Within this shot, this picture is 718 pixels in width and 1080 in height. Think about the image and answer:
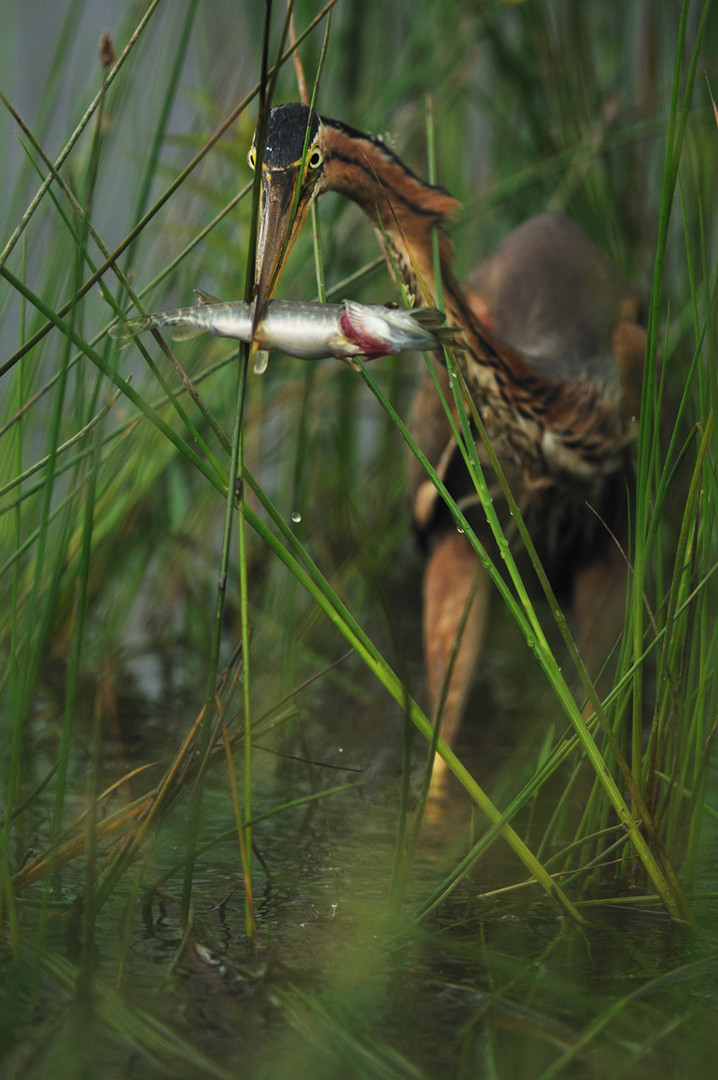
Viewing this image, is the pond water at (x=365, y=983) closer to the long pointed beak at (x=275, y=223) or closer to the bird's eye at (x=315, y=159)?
the long pointed beak at (x=275, y=223)

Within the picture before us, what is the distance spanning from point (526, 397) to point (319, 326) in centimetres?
99

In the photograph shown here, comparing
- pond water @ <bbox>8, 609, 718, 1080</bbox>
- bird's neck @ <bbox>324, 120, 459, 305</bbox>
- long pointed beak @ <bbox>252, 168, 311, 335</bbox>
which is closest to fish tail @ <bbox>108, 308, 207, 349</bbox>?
long pointed beak @ <bbox>252, 168, 311, 335</bbox>

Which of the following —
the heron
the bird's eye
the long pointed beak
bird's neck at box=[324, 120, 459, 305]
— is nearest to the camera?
the long pointed beak

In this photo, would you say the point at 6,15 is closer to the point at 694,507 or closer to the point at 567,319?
the point at 567,319

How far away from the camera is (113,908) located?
129cm

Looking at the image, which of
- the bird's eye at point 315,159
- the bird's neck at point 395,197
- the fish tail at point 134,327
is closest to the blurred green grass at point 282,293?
the bird's neck at point 395,197

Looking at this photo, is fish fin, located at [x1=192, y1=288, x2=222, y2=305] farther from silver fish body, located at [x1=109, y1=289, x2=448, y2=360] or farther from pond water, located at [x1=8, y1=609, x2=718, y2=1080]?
pond water, located at [x1=8, y1=609, x2=718, y2=1080]

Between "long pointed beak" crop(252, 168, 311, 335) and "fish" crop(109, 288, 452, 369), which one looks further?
"long pointed beak" crop(252, 168, 311, 335)

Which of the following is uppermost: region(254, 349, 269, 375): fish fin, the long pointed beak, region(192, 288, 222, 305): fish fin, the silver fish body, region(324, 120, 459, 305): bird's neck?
region(324, 120, 459, 305): bird's neck

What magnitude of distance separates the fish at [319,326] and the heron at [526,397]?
0.53m

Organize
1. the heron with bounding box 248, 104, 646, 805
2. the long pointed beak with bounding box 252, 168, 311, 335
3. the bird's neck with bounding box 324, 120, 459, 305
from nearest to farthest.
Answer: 1. the long pointed beak with bounding box 252, 168, 311, 335
2. the bird's neck with bounding box 324, 120, 459, 305
3. the heron with bounding box 248, 104, 646, 805

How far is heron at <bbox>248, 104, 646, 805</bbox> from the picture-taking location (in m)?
1.74

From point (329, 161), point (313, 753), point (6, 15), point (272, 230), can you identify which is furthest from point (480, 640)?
point (6, 15)

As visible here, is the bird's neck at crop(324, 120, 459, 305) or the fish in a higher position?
the bird's neck at crop(324, 120, 459, 305)
